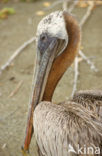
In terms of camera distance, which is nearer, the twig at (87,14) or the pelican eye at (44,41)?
the pelican eye at (44,41)

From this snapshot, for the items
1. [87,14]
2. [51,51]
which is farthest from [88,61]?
[51,51]

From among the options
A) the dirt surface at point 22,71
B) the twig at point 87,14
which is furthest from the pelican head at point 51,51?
the twig at point 87,14

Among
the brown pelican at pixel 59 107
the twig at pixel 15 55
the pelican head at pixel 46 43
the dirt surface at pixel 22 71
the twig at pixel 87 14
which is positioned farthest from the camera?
the twig at pixel 87 14

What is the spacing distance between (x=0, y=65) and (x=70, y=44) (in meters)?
2.04

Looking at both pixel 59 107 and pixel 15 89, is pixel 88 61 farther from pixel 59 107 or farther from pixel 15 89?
pixel 59 107

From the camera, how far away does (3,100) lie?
13.9 feet

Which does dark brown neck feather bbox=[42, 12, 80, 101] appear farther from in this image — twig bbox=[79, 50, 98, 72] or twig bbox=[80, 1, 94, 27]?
twig bbox=[80, 1, 94, 27]

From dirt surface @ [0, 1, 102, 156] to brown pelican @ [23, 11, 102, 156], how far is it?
56 cm

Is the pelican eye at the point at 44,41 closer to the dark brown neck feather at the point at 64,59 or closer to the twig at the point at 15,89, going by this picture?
the dark brown neck feather at the point at 64,59

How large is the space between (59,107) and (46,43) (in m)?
0.65

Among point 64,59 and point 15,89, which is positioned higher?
point 64,59

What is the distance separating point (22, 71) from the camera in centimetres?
484

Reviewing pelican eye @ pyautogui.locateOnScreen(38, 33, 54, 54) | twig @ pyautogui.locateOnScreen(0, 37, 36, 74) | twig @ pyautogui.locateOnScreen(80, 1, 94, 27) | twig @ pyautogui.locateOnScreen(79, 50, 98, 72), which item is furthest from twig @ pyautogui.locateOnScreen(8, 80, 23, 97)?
twig @ pyautogui.locateOnScreen(80, 1, 94, 27)

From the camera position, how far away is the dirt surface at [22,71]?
3691 millimetres
